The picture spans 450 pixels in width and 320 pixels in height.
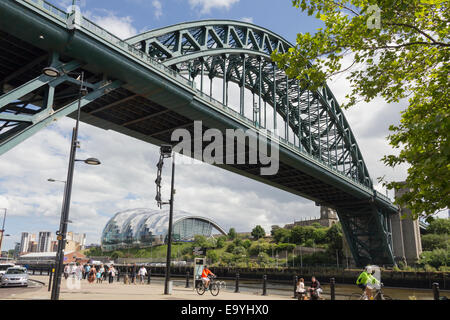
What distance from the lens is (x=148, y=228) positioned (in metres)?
143

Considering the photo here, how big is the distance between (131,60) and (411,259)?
211ft

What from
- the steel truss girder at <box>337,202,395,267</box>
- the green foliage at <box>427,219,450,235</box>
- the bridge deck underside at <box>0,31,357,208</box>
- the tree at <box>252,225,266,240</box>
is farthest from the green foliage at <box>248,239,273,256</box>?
the bridge deck underside at <box>0,31,357,208</box>

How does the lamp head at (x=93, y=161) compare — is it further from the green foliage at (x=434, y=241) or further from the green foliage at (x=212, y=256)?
the green foliage at (x=212, y=256)

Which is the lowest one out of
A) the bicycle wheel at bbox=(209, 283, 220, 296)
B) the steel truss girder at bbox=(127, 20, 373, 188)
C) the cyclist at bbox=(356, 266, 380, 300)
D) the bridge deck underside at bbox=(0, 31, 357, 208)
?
the bicycle wheel at bbox=(209, 283, 220, 296)

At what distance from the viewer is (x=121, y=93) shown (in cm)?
2828

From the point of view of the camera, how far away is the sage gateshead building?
141000mm

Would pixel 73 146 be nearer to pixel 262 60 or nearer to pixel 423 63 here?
pixel 423 63

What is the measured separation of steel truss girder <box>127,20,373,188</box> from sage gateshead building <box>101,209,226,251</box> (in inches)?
3355

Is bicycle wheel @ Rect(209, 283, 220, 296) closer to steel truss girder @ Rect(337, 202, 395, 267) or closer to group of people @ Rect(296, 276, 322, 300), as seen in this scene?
group of people @ Rect(296, 276, 322, 300)

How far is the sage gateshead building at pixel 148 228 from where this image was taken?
141m

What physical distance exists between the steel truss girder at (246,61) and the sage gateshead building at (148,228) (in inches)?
3355

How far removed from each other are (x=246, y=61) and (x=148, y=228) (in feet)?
351

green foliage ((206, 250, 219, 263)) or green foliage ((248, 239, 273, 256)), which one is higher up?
green foliage ((248, 239, 273, 256))
